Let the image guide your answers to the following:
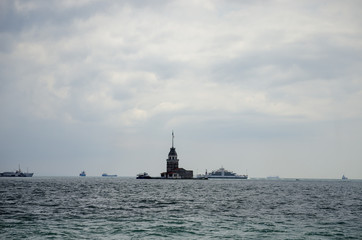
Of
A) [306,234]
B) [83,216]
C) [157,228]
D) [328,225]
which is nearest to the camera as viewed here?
[306,234]

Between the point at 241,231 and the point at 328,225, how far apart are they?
1059 centimetres

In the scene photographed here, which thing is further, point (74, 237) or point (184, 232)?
point (184, 232)

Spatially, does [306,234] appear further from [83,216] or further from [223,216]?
[83,216]

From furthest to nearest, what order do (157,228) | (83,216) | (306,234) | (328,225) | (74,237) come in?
(83,216) → (328,225) → (157,228) → (306,234) → (74,237)

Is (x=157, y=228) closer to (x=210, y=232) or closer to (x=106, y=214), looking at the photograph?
(x=210, y=232)

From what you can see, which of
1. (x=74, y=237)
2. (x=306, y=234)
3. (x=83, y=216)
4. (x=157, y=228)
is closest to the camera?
(x=74, y=237)

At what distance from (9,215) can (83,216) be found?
28.0 feet

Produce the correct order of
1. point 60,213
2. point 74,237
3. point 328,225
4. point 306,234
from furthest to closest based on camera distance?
point 60,213, point 328,225, point 306,234, point 74,237

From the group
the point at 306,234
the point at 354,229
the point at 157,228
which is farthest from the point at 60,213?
the point at 354,229

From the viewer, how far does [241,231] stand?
34469 mm

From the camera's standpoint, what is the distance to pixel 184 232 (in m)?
33.7

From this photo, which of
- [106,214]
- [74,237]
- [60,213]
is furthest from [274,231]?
[60,213]

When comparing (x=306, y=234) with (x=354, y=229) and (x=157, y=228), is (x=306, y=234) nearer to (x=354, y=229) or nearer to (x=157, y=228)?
(x=354, y=229)

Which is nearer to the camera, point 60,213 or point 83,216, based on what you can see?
point 83,216
